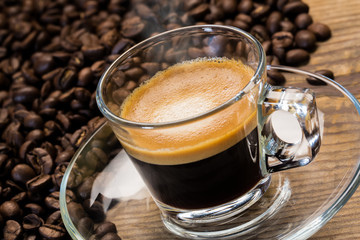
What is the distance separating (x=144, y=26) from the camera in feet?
5.70

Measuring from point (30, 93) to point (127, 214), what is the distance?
80cm

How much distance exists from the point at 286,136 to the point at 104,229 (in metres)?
0.46

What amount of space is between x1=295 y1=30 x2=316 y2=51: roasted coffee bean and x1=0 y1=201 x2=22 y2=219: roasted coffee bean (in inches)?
41.1

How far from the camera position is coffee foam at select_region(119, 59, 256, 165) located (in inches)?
32.5

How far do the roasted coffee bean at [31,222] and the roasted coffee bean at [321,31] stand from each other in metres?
1.10

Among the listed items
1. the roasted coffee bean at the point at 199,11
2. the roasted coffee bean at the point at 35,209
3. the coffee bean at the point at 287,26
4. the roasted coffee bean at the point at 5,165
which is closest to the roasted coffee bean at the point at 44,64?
the roasted coffee bean at the point at 5,165

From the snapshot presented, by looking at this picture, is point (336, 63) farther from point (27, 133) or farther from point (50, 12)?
point (50, 12)

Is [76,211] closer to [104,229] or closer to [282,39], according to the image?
[104,229]

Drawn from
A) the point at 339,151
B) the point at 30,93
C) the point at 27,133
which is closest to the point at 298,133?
the point at 339,151

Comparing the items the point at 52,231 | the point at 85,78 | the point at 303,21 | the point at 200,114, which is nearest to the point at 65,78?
the point at 85,78

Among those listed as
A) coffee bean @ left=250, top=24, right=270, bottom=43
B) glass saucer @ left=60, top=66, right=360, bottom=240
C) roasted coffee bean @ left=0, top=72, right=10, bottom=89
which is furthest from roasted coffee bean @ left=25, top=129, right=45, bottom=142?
coffee bean @ left=250, top=24, right=270, bottom=43

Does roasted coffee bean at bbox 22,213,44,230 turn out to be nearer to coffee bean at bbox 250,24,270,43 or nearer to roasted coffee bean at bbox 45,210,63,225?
roasted coffee bean at bbox 45,210,63,225

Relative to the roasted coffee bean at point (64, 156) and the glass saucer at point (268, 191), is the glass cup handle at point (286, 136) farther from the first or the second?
the roasted coffee bean at point (64, 156)

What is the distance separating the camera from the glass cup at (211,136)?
833 millimetres
